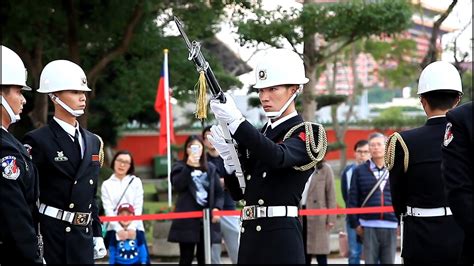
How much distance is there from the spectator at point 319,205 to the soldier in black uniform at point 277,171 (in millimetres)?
5055

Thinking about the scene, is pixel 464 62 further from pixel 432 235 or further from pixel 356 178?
pixel 432 235

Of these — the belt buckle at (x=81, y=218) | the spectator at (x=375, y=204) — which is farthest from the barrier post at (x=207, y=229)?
the belt buckle at (x=81, y=218)

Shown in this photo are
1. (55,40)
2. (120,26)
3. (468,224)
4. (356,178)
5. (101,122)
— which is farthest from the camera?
(101,122)

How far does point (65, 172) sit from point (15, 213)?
2.07 metres

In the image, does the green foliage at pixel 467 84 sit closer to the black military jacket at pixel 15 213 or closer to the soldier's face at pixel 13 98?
the soldier's face at pixel 13 98

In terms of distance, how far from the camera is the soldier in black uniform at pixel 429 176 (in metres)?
6.00

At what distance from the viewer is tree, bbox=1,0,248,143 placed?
1270cm

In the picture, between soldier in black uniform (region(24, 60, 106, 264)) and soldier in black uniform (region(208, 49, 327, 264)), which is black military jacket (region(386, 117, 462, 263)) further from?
soldier in black uniform (region(24, 60, 106, 264))

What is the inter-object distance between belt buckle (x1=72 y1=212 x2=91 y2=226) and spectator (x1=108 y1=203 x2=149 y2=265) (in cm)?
333

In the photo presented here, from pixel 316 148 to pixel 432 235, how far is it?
107 centimetres

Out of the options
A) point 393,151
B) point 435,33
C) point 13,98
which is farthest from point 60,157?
point 435,33

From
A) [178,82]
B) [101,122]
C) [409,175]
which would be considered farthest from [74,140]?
[101,122]

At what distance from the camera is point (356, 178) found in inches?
404

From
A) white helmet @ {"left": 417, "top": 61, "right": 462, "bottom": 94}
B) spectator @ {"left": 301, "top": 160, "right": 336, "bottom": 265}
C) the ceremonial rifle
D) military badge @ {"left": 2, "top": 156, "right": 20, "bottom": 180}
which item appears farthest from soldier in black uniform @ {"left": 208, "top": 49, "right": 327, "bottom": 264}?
spectator @ {"left": 301, "top": 160, "right": 336, "bottom": 265}
